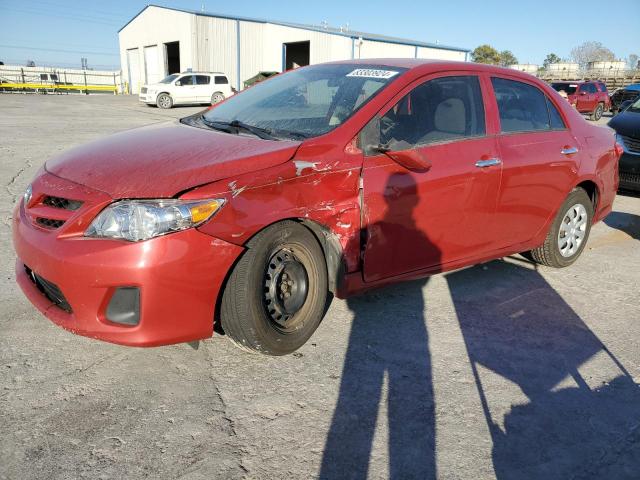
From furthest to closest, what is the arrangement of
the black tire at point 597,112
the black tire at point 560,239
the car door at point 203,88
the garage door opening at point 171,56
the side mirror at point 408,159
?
the garage door opening at point 171,56 → the car door at point 203,88 → the black tire at point 597,112 → the black tire at point 560,239 → the side mirror at point 408,159

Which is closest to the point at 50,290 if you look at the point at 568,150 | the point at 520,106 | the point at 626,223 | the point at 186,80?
the point at 520,106

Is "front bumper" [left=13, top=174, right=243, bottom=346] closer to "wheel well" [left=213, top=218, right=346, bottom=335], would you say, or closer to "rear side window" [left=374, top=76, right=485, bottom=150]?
"wheel well" [left=213, top=218, right=346, bottom=335]

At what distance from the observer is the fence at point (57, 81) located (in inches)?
1410

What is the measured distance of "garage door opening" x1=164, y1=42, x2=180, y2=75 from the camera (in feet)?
117

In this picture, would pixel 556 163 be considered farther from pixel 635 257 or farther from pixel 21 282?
pixel 21 282

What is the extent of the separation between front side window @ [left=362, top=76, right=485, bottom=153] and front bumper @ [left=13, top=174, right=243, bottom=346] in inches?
48.7

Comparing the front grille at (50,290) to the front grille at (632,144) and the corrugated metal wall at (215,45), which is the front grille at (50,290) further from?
the corrugated metal wall at (215,45)

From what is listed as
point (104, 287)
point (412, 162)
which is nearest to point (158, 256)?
point (104, 287)

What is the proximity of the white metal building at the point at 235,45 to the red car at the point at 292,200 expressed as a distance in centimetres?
2943

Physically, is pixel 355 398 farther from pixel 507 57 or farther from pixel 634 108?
pixel 507 57

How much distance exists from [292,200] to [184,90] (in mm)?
25570

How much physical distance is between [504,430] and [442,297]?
1.60 m

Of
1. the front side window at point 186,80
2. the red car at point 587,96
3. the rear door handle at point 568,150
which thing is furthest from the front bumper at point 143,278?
the front side window at point 186,80

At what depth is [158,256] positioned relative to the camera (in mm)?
2449
